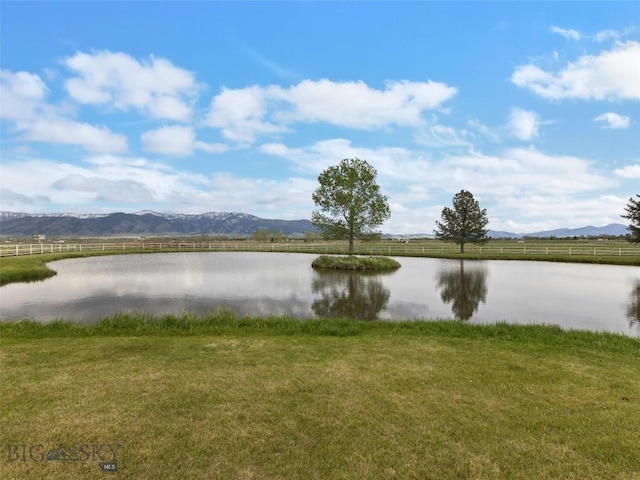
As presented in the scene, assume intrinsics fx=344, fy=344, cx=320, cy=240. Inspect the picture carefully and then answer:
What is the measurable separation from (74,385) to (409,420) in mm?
5579

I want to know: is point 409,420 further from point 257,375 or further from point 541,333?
point 541,333

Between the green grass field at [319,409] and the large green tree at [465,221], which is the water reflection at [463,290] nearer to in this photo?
the green grass field at [319,409]

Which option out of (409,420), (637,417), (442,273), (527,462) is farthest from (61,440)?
(442,273)

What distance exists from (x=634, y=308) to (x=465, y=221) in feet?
111

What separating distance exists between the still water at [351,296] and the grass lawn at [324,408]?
4.98m

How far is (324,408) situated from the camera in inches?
206

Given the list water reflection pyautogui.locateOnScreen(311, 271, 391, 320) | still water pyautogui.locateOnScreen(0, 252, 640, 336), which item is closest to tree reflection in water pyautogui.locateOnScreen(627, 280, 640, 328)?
still water pyautogui.locateOnScreen(0, 252, 640, 336)

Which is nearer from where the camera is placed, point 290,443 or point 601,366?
point 290,443

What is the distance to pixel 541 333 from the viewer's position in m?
10.2

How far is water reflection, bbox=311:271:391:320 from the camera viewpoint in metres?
14.6

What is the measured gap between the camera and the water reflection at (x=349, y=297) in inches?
576

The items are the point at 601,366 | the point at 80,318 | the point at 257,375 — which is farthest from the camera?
the point at 80,318

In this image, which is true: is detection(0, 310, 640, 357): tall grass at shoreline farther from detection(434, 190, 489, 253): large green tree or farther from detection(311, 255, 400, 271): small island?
detection(434, 190, 489, 253): large green tree

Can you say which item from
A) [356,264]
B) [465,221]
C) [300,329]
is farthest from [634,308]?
[465,221]
